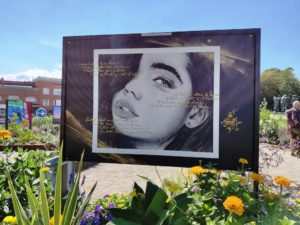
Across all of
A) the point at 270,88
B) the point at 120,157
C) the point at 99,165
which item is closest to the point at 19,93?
the point at 270,88

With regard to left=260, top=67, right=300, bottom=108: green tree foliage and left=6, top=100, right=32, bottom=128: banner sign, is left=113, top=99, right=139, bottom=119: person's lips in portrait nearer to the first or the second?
left=6, top=100, right=32, bottom=128: banner sign

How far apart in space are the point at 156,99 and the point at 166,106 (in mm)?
94

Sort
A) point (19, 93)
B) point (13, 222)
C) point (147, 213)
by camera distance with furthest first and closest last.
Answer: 1. point (19, 93)
2. point (13, 222)
3. point (147, 213)

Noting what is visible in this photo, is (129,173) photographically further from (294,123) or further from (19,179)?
(294,123)

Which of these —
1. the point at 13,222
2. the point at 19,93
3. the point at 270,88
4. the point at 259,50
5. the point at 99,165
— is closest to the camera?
the point at 13,222

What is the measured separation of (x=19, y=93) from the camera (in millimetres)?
55781

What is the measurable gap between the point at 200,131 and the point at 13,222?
54.0 inches

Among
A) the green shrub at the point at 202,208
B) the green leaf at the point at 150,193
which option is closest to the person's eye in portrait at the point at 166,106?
the green shrub at the point at 202,208

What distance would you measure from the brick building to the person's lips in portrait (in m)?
54.5

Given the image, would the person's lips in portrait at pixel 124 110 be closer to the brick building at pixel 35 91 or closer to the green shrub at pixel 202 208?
the green shrub at pixel 202 208

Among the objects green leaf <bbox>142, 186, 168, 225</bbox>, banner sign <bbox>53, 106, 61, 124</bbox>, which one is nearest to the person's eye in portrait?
green leaf <bbox>142, 186, 168, 225</bbox>

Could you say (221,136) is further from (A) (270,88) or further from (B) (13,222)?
(A) (270,88)

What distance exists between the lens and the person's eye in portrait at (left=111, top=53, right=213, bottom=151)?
2418mm

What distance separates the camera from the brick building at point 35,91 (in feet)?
180
